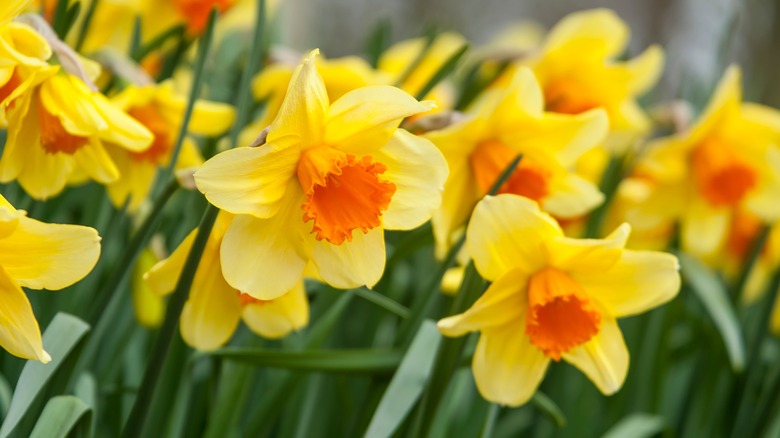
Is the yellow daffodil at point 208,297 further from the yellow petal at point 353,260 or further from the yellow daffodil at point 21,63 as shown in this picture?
the yellow daffodil at point 21,63

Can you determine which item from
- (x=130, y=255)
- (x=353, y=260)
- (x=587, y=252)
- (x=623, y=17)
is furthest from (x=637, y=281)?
(x=623, y=17)

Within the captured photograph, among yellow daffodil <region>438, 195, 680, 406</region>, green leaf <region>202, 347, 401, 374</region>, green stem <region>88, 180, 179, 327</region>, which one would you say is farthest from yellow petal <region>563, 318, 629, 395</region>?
green stem <region>88, 180, 179, 327</region>

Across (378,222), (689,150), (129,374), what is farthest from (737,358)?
(129,374)

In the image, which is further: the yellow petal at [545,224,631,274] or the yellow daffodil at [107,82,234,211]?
the yellow daffodil at [107,82,234,211]

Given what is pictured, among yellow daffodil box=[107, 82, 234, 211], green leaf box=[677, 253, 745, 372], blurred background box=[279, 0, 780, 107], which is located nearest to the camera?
yellow daffodil box=[107, 82, 234, 211]

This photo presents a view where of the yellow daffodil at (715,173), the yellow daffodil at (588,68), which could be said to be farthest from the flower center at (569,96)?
the yellow daffodil at (715,173)

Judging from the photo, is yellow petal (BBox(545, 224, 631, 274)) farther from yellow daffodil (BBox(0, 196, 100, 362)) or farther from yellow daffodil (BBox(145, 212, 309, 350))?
yellow daffodil (BBox(0, 196, 100, 362))

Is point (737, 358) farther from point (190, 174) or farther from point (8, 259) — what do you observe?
point (8, 259)
